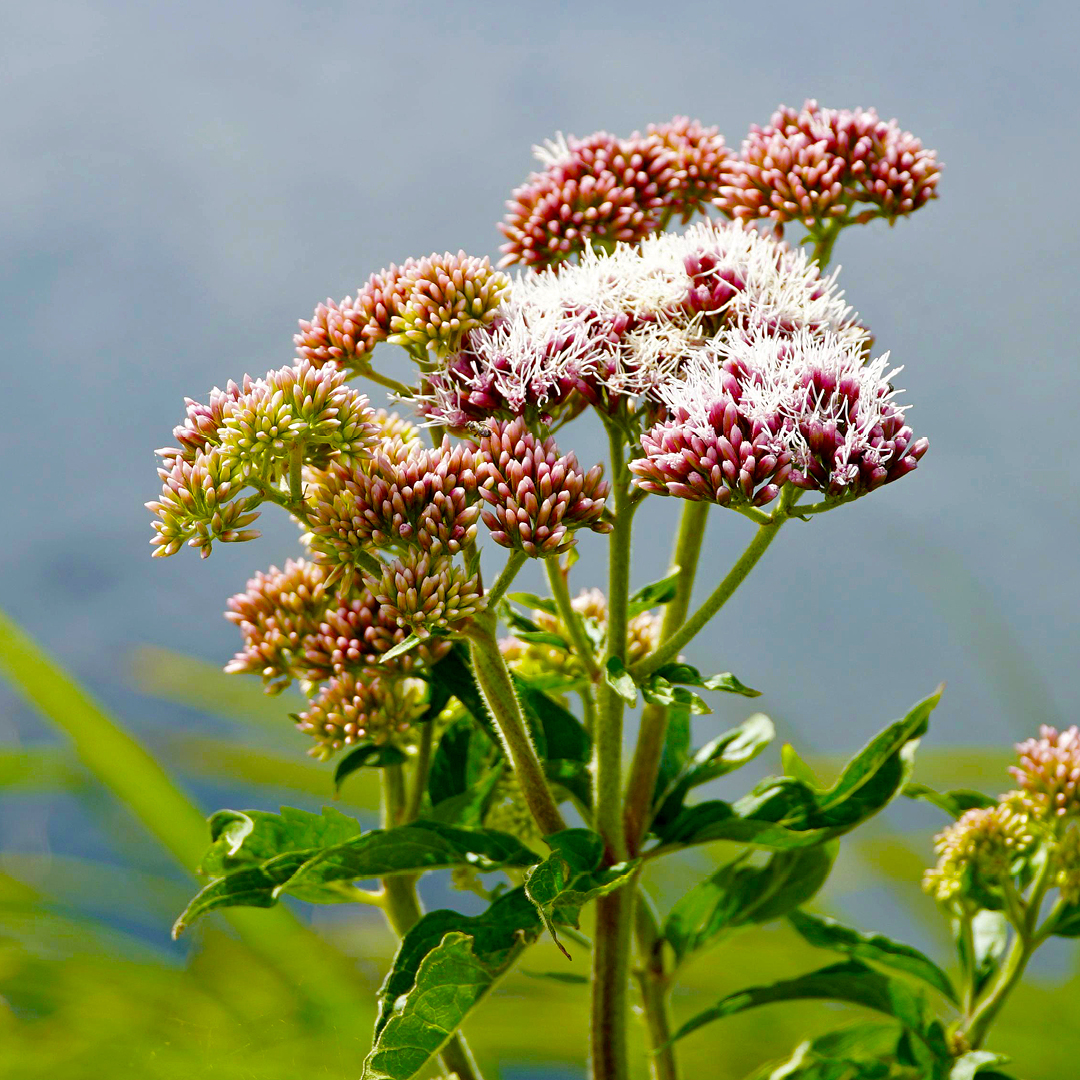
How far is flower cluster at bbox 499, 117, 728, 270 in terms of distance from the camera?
63.1 inches

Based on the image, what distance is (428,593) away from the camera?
1172 mm

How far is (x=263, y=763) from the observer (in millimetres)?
Result: 3051

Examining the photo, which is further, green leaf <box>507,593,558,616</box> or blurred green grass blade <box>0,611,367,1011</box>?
blurred green grass blade <box>0,611,367,1011</box>

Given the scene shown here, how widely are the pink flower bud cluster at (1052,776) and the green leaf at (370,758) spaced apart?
80cm

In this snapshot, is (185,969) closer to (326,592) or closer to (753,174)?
(326,592)

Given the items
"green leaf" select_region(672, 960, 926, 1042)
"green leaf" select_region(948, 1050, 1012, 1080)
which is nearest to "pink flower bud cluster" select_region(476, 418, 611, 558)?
"green leaf" select_region(672, 960, 926, 1042)

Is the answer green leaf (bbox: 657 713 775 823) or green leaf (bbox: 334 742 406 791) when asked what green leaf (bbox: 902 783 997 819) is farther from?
green leaf (bbox: 334 742 406 791)

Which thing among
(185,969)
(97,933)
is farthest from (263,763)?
(185,969)

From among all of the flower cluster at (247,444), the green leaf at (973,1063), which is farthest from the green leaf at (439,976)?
the green leaf at (973,1063)

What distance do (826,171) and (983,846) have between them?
931 millimetres

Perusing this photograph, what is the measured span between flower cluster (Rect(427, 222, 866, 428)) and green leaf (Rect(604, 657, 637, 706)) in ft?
0.94

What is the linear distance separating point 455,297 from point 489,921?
0.68 metres

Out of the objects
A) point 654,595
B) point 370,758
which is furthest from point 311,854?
point 654,595

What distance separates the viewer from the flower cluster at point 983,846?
1.58 metres
